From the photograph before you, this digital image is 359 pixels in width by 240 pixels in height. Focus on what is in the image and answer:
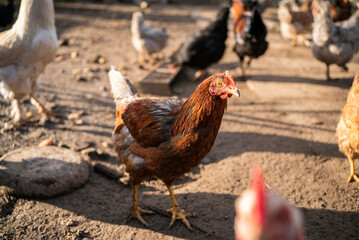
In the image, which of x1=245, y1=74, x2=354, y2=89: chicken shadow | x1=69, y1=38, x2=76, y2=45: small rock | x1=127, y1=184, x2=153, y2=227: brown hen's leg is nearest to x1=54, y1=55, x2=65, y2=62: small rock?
x1=69, y1=38, x2=76, y2=45: small rock

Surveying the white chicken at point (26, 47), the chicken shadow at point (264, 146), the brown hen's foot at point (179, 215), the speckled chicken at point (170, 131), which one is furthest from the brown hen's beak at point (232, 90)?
the white chicken at point (26, 47)

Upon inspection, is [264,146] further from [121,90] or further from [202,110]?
[121,90]

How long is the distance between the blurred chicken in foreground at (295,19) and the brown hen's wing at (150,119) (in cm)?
635

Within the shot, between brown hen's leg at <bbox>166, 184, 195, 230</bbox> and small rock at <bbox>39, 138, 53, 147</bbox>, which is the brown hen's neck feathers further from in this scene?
small rock at <bbox>39, 138, 53, 147</bbox>

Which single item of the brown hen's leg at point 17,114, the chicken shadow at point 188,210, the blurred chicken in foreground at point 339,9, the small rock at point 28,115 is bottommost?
the chicken shadow at point 188,210

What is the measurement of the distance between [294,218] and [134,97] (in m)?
2.27

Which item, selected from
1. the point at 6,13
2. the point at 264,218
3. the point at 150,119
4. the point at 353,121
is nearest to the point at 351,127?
the point at 353,121

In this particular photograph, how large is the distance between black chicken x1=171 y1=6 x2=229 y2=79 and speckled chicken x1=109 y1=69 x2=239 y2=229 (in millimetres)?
3079

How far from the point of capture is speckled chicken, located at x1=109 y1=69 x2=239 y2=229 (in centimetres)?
231

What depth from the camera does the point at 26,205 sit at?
287 cm

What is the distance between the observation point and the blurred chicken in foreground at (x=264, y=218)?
0.88 meters

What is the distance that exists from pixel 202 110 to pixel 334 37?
4.52 metres

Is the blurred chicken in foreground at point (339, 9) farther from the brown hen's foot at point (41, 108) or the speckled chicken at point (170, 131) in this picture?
the brown hen's foot at point (41, 108)

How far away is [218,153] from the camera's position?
3.91 metres
